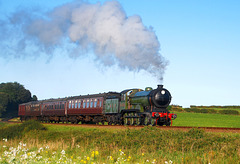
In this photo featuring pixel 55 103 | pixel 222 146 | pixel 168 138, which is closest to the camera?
pixel 222 146

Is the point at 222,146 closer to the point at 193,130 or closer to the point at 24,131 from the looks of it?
the point at 193,130

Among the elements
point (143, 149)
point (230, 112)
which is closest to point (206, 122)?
point (230, 112)

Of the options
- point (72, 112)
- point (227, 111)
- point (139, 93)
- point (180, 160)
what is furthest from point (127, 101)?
point (227, 111)

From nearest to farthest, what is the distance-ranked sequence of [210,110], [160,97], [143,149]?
[143,149]
[160,97]
[210,110]

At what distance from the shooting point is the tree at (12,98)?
81562mm

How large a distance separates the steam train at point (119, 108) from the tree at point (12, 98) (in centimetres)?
4160

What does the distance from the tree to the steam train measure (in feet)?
136

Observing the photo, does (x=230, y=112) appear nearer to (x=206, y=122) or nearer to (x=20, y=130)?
(x=206, y=122)

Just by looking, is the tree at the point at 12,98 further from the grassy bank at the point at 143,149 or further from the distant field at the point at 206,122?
the grassy bank at the point at 143,149

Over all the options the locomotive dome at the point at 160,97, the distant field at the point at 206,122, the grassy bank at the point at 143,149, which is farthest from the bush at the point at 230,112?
the grassy bank at the point at 143,149

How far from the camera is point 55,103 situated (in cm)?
4331

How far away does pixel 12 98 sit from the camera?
8588cm

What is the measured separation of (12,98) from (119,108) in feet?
215

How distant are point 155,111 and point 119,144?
312 inches
